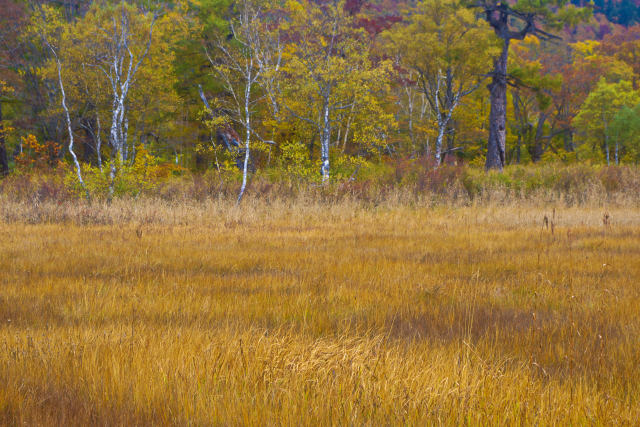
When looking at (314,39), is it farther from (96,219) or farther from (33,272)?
(33,272)

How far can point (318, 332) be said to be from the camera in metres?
3.33

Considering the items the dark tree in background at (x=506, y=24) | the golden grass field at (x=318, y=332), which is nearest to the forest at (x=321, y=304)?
the golden grass field at (x=318, y=332)

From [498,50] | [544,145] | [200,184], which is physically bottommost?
[200,184]

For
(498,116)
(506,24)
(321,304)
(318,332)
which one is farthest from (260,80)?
(318,332)

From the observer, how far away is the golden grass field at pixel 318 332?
2.03m

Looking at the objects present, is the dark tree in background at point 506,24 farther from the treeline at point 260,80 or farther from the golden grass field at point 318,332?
the golden grass field at point 318,332

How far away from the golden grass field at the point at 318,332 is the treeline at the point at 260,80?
1127 cm

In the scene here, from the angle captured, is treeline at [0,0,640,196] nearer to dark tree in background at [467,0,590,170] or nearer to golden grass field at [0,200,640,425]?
dark tree in background at [467,0,590,170]

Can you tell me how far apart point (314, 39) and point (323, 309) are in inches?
787

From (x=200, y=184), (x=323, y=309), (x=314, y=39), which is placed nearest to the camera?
(x=323, y=309)

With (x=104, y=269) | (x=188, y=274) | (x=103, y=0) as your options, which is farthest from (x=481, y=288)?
(x=103, y=0)

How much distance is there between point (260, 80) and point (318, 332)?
25.1m

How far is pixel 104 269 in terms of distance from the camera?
550 cm

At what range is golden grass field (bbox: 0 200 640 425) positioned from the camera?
2027 mm
